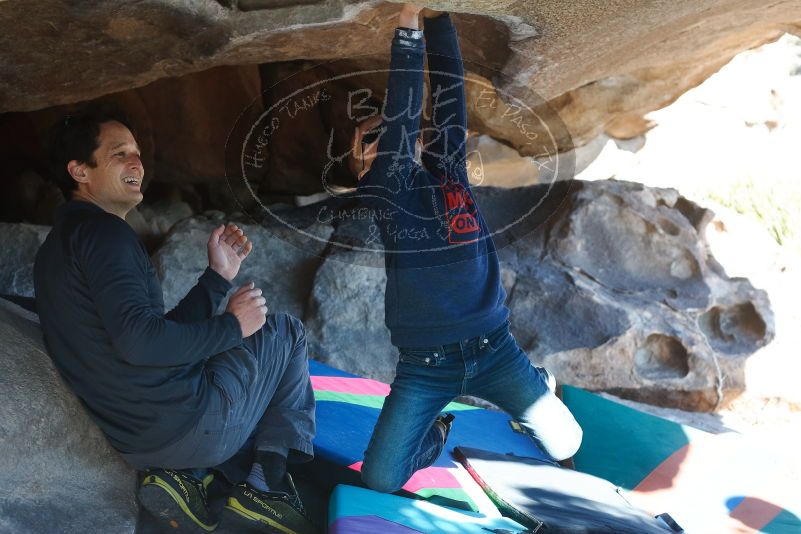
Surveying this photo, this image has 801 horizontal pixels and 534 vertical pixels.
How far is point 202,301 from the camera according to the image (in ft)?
8.22

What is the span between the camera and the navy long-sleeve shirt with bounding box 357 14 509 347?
2391 mm

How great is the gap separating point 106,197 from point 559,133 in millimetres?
2612

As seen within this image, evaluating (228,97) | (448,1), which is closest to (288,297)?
(228,97)

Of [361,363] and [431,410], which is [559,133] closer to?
[361,363]

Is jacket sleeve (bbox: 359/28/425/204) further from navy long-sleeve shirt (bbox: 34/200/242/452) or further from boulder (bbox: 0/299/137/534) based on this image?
boulder (bbox: 0/299/137/534)

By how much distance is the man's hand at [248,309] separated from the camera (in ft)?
7.50

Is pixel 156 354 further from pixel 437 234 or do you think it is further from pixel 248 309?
pixel 437 234

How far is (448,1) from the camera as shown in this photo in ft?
7.86

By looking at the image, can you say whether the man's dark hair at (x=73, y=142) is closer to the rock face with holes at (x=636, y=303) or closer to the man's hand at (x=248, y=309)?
the man's hand at (x=248, y=309)

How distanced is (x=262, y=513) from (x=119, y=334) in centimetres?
66

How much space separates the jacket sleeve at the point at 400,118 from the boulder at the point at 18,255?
2.25 meters

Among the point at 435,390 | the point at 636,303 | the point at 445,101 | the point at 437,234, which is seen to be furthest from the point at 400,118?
the point at 636,303

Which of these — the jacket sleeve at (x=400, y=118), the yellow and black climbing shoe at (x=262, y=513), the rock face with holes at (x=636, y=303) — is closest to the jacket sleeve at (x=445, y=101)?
the jacket sleeve at (x=400, y=118)

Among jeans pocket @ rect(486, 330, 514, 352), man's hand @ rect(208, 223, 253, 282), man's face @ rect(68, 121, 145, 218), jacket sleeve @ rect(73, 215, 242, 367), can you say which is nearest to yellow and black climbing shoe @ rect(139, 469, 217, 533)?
jacket sleeve @ rect(73, 215, 242, 367)
